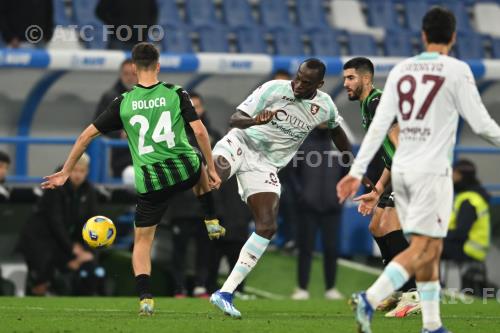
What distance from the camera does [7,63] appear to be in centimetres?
1414

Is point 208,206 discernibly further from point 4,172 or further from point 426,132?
point 4,172

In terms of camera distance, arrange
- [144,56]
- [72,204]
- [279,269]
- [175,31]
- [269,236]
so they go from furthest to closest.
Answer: [175,31], [279,269], [72,204], [269,236], [144,56]

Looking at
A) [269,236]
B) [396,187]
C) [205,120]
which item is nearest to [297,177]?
[205,120]

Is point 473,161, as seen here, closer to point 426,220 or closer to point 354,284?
point 354,284

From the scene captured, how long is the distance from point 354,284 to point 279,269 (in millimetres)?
968

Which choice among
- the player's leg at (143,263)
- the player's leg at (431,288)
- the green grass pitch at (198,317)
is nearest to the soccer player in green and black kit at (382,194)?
the green grass pitch at (198,317)

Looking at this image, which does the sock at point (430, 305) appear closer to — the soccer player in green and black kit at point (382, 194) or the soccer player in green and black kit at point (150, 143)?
the soccer player in green and black kit at point (382, 194)

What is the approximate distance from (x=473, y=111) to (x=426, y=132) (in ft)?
0.98

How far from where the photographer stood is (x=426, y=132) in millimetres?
7367

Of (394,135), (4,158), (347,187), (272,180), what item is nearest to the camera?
(347,187)

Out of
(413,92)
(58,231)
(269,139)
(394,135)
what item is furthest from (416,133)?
(58,231)

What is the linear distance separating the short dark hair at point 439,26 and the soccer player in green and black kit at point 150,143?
7.57ft

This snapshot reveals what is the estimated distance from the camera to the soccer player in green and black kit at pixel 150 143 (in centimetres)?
926

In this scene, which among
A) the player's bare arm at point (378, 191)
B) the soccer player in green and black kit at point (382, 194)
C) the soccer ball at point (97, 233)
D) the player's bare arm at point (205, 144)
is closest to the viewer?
the player's bare arm at point (378, 191)
